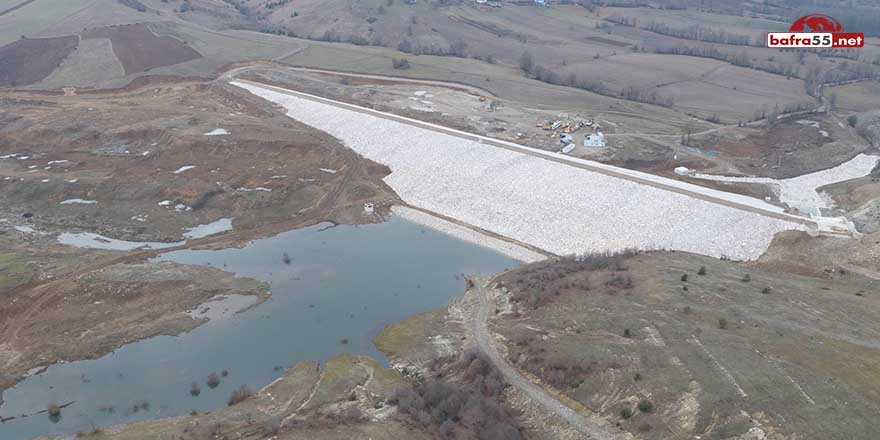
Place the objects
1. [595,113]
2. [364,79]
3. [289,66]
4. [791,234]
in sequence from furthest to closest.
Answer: [289,66] → [364,79] → [595,113] → [791,234]

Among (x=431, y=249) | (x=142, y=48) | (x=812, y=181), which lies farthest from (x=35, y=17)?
(x=812, y=181)

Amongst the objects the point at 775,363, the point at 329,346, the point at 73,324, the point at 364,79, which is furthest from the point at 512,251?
the point at 364,79

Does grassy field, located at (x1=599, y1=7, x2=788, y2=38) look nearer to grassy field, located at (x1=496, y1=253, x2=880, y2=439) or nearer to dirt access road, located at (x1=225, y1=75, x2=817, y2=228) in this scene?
dirt access road, located at (x1=225, y1=75, x2=817, y2=228)

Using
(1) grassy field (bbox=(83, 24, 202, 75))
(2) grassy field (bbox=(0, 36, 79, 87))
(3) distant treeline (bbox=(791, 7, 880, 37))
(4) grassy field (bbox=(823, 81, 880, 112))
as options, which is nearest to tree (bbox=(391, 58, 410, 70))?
(1) grassy field (bbox=(83, 24, 202, 75))

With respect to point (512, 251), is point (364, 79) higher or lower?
higher

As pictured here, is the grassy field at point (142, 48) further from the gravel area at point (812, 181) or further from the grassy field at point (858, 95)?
the grassy field at point (858, 95)

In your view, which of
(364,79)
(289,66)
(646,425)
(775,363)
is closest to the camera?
(646,425)

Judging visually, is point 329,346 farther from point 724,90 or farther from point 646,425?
point 724,90
